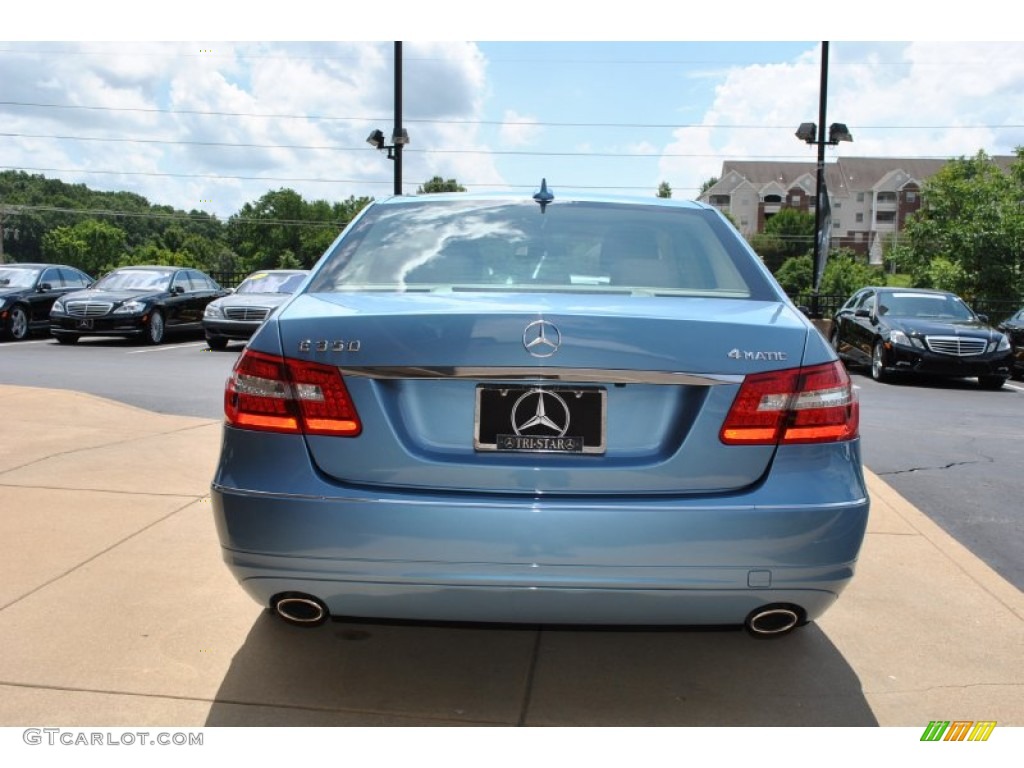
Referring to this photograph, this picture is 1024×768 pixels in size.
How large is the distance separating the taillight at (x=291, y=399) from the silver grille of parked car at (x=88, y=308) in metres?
16.5

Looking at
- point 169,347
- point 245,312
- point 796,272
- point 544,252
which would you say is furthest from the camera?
point 796,272

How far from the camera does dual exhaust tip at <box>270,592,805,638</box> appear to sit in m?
2.69

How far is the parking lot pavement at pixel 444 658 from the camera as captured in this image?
301 centimetres

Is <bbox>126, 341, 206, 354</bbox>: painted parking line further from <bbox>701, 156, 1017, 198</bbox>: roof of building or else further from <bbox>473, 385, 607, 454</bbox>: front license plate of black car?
<bbox>701, 156, 1017, 198</bbox>: roof of building

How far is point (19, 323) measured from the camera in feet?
60.7

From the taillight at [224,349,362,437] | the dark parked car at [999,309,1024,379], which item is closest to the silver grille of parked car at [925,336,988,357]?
the dark parked car at [999,309,1024,379]

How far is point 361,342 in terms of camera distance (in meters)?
2.62

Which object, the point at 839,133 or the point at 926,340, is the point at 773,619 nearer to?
the point at 926,340

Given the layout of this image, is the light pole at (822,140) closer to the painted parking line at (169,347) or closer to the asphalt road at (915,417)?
the asphalt road at (915,417)

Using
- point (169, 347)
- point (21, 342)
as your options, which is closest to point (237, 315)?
point (169, 347)
